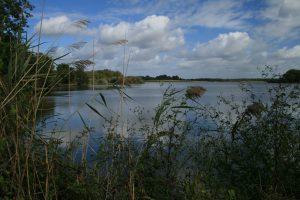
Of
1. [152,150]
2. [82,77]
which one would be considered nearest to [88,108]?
[152,150]

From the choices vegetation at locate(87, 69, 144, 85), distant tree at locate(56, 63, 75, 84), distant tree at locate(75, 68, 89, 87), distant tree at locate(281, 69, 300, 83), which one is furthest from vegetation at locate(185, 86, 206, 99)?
distant tree at locate(56, 63, 75, 84)

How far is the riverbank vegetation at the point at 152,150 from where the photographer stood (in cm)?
418

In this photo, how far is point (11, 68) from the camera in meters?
4.29

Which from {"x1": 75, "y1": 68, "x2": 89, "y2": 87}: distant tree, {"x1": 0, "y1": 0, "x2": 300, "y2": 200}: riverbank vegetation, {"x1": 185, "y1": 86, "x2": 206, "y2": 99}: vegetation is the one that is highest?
{"x1": 75, "y1": 68, "x2": 89, "y2": 87}: distant tree

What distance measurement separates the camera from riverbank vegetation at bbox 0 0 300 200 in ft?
13.7

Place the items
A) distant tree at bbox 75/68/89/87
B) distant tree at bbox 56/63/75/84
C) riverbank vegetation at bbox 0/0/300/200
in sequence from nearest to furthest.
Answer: riverbank vegetation at bbox 0/0/300/200
distant tree at bbox 56/63/75/84
distant tree at bbox 75/68/89/87

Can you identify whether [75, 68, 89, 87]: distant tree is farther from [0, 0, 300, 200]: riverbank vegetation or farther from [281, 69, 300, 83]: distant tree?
[281, 69, 300, 83]: distant tree

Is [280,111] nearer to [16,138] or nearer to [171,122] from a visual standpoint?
[171,122]

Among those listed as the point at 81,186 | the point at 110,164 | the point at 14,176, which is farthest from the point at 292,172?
the point at 14,176

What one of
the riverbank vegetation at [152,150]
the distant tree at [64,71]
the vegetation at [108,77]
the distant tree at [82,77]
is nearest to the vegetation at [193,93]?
the riverbank vegetation at [152,150]

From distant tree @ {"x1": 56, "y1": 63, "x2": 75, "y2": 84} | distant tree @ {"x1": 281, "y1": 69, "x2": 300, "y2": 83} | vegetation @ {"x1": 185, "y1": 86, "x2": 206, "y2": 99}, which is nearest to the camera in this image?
distant tree @ {"x1": 56, "y1": 63, "x2": 75, "y2": 84}

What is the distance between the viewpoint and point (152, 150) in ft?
17.7

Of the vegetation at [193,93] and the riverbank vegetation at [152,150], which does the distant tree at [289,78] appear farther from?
the vegetation at [193,93]

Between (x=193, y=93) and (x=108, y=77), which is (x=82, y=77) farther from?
(x=193, y=93)
